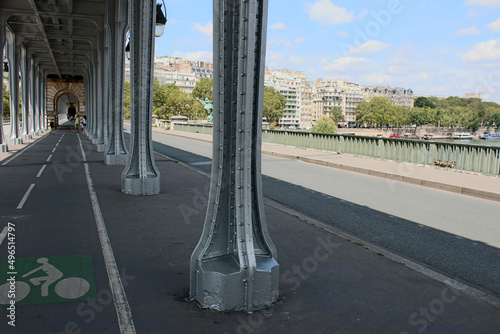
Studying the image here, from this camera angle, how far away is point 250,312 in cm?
433

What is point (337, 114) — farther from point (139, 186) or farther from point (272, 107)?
Result: point (139, 186)

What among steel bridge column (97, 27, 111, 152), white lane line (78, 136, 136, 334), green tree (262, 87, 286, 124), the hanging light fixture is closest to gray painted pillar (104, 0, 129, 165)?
steel bridge column (97, 27, 111, 152)

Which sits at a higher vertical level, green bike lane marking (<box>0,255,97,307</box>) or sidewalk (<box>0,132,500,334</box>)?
sidewalk (<box>0,132,500,334</box>)

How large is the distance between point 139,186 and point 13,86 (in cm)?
2274

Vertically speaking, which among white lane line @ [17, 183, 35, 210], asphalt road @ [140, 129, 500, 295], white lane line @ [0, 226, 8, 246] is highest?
asphalt road @ [140, 129, 500, 295]

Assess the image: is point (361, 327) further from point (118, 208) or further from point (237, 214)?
point (118, 208)

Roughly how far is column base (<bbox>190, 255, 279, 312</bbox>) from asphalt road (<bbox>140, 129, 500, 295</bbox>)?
2737mm

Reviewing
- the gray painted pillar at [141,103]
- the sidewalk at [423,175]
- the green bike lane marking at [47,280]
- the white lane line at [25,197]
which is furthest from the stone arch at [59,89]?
the green bike lane marking at [47,280]

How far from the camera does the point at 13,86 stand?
2878 cm

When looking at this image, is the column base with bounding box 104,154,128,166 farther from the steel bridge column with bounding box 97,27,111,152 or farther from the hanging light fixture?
the hanging light fixture

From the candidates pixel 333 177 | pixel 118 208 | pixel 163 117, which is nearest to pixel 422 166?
pixel 333 177

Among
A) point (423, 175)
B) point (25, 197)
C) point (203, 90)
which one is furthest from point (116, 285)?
point (203, 90)

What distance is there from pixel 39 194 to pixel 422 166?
13.8 m

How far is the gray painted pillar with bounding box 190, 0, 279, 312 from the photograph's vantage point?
438cm
